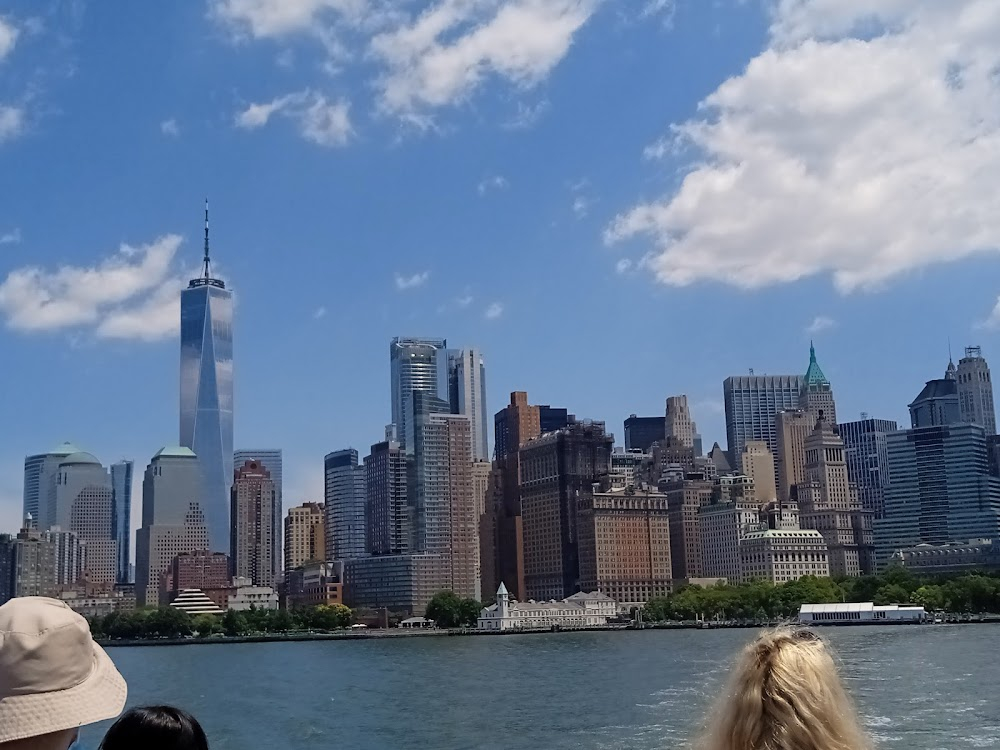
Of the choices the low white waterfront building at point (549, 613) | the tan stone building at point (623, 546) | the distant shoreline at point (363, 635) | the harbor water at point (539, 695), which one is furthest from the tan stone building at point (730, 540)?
the harbor water at point (539, 695)

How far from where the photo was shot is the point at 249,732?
47156mm

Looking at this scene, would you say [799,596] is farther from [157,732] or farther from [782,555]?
[157,732]

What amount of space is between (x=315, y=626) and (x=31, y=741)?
17436 cm

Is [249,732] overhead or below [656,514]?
below

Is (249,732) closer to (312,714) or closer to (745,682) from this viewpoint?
(312,714)

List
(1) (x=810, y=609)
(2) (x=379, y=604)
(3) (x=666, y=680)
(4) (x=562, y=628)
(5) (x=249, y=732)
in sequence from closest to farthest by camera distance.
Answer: (5) (x=249, y=732) < (3) (x=666, y=680) < (1) (x=810, y=609) < (4) (x=562, y=628) < (2) (x=379, y=604)

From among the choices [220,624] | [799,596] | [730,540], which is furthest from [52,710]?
[730,540]

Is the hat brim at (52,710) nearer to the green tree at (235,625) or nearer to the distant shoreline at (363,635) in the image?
the distant shoreline at (363,635)

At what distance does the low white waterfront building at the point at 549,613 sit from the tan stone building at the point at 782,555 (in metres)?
22.9

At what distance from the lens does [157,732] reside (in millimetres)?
3832

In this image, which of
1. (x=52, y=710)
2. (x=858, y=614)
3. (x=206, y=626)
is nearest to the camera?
(x=52, y=710)

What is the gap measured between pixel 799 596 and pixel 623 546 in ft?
157

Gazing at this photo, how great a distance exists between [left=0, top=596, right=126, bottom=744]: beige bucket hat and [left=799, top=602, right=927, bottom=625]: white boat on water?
134656mm

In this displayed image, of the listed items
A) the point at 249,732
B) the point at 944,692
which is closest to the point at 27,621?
the point at 249,732
